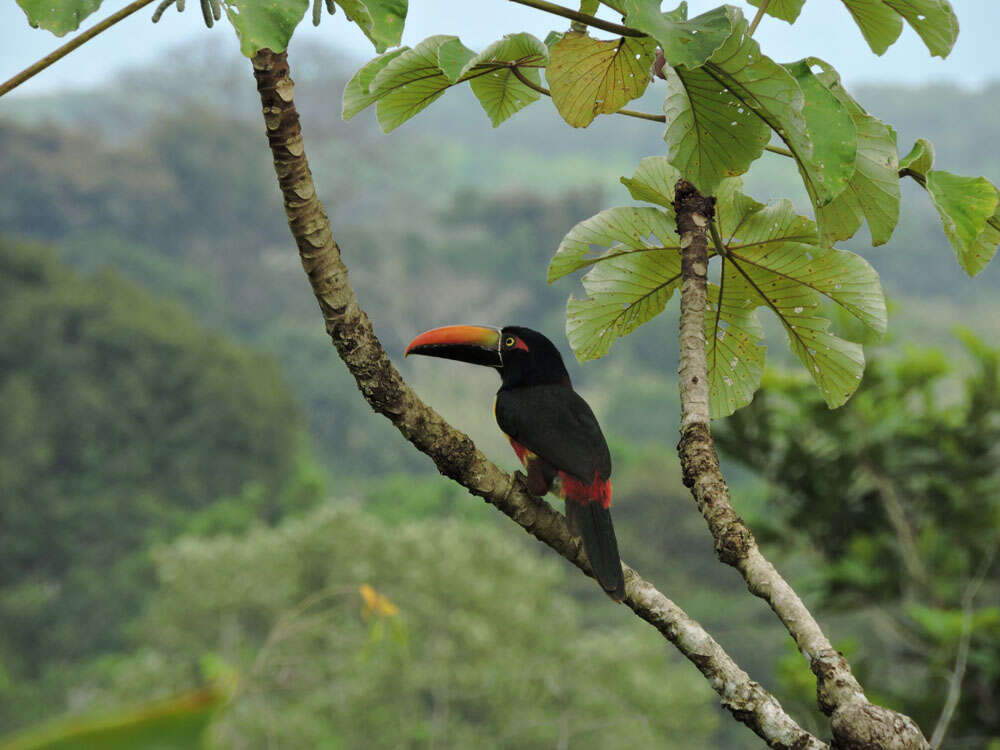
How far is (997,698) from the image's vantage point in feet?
15.3

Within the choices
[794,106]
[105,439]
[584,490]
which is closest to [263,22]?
[794,106]

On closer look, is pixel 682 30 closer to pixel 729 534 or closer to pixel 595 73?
pixel 595 73

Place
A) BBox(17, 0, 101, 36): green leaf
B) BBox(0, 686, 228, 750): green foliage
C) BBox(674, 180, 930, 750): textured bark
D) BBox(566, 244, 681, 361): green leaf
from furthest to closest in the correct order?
BBox(566, 244, 681, 361): green leaf < BBox(17, 0, 101, 36): green leaf < BBox(674, 180, 930, 750): textured bark < BBox(0, 686, 228, 750): green foliage

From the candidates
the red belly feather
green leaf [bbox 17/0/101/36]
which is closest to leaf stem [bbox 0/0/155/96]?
green leaf [bbox 17/0/101/36]

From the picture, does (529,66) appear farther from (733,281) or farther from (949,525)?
(949,525)

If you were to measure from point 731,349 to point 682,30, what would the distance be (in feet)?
2.20

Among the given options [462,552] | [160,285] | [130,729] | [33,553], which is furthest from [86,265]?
[130,729]

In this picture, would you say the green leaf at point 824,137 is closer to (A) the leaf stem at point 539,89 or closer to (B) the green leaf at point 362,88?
(A) the leaf stem at point 539,89

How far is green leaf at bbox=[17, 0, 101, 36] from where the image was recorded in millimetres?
1091

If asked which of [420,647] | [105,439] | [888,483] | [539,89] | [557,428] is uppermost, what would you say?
[105,439]

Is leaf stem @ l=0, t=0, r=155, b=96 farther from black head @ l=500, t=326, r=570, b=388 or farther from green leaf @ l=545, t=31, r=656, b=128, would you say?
black head @ l=500, t=326, r=570, b=388

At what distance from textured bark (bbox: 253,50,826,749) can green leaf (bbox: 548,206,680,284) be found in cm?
41

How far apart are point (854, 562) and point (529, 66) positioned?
3.91 m

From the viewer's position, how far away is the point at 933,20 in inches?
54.7
